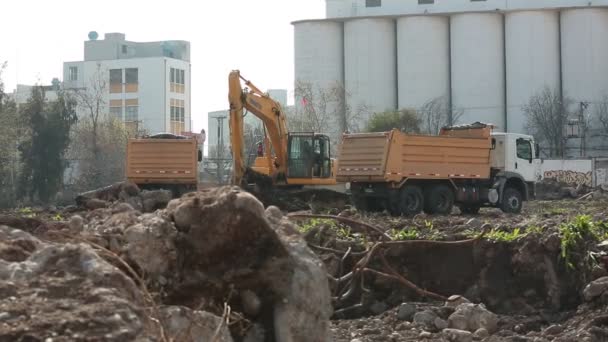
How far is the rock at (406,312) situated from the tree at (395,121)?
61958mm

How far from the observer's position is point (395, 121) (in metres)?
75.8

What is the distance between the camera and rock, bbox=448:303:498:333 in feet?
38.6

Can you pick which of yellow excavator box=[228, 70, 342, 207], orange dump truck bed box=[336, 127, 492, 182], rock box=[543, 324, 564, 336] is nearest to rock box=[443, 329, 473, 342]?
rock box=[543, 324, 564, 336]

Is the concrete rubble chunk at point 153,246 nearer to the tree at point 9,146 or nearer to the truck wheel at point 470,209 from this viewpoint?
the truck wheel at point 470,209

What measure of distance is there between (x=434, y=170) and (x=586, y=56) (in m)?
49.8

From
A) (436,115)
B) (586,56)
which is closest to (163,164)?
(436,115)

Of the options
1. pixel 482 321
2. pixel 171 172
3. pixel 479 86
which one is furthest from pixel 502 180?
pixel 479 86

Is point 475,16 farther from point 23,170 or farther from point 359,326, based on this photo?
point 359,326

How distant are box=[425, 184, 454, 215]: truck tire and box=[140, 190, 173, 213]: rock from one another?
7932mm

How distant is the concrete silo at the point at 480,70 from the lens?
262 feet

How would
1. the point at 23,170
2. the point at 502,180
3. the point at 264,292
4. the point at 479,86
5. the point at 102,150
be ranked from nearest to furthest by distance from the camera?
the point at 264,292 < the point at 502,180 < the point at 23,170 < the point at 102,150 < the point at 479,86

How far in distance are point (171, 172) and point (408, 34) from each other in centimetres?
4721

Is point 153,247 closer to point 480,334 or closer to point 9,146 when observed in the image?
point 480,334

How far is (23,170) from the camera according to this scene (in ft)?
184
